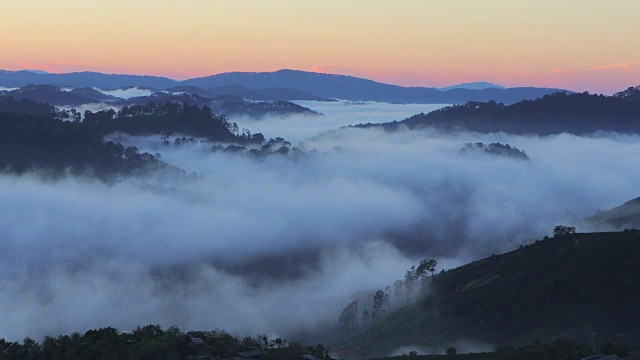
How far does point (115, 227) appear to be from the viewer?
7795 inches

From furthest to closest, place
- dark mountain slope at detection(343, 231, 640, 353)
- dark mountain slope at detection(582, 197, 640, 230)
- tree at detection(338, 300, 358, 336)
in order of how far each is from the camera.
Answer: dark mountain slope at detection(582, 197, 640, 230) → tree at detection(338, 300, 358, 336) → dark mountain slope at detection(343, 231, 640, 353)

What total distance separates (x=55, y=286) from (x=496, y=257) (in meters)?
75.8

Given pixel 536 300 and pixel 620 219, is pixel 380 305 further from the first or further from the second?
pixel 620 219

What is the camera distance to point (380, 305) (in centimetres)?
12200

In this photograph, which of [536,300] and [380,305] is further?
[380,305]

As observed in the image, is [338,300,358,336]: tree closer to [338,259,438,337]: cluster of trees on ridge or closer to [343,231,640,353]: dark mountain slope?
[338,259,438,337]: cluster of trees on ridge

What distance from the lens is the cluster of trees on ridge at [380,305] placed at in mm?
119812

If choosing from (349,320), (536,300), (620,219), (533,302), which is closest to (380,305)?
(349,320)

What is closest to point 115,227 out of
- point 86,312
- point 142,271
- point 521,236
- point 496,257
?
point 142,271

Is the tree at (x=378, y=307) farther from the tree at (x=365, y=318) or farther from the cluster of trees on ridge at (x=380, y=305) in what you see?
the tree at (x=365, y=318)

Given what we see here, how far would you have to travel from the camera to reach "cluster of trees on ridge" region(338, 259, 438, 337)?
119812 millimetres

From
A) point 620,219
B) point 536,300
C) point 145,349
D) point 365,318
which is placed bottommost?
point 145,349

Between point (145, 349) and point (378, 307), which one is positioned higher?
point (378, 307)

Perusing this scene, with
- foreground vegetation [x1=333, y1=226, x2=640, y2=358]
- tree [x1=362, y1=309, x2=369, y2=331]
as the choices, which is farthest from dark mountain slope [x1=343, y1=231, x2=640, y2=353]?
tree [x1=362, y1=309, x2=369, y2=331]
